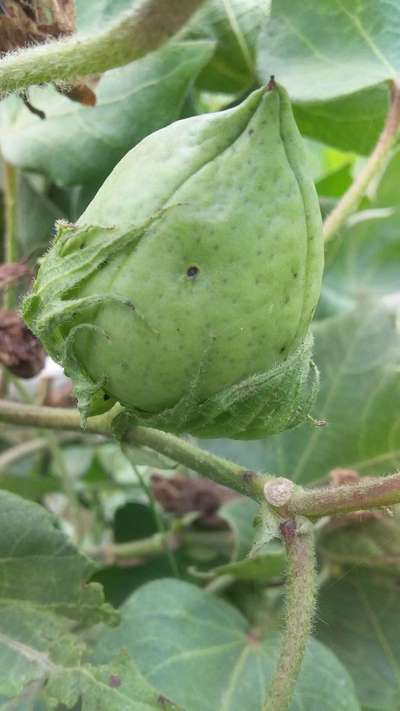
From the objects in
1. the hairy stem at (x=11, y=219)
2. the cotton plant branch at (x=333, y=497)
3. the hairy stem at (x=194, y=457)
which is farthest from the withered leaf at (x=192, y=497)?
the cotton plant branch at (x=333, y=497)

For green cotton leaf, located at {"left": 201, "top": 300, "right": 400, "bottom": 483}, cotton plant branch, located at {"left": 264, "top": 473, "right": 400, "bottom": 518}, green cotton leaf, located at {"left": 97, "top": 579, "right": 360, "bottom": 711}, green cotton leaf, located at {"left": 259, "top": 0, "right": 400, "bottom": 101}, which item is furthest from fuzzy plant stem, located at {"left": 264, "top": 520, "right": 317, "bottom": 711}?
green cotton leaf, located at {"left": 259, "top": 0, "right": 400, "bottom": 101}

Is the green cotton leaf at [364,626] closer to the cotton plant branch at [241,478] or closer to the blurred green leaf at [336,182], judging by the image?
the cotton plant branch at [241,478]

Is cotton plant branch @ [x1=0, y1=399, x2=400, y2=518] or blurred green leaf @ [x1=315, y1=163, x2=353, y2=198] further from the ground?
cotton plant branch @ [x1=0, y1=399, x2=400, y2=518]

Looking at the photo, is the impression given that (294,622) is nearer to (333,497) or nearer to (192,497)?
(333,497)

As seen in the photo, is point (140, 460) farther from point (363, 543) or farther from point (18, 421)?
point (363, 543)

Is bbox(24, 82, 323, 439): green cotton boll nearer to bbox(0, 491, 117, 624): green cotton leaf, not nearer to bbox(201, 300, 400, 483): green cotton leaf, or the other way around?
bbox(0, 491, 117, 624): green cotton leaf

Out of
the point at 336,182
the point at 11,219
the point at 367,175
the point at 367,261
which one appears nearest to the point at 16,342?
the point at 11,219

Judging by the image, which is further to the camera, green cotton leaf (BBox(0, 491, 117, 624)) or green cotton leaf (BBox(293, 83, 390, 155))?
green cotton leaf (BBox(293, 83, 390, 155))
